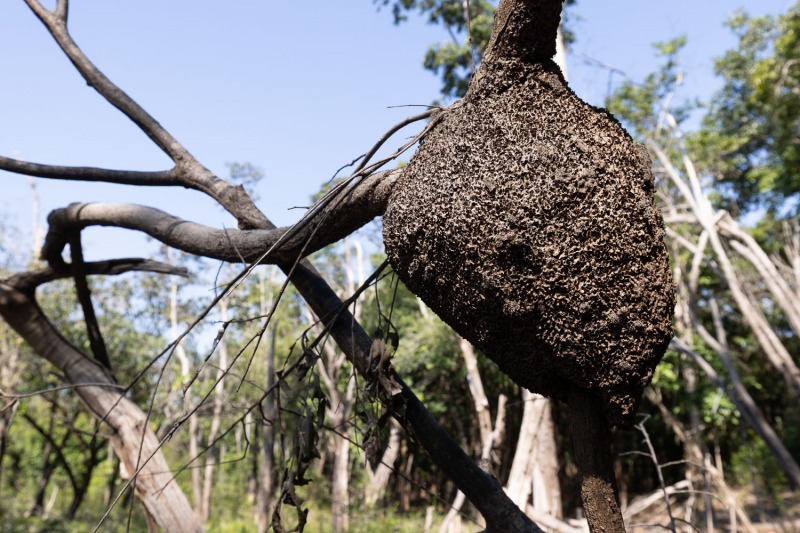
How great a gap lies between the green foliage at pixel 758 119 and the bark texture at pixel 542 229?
1147 centimetres

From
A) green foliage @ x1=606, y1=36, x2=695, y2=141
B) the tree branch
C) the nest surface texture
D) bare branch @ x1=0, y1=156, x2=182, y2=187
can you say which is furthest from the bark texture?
green foliage @ x1=606, y1=36, x2=695, y2=141

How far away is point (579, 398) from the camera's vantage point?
177 cm

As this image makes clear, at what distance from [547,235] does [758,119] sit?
16.1 meters

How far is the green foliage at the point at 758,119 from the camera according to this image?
1229 cm

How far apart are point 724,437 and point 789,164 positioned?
6.05 meters

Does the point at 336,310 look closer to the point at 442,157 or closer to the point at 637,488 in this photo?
the point at 442,157

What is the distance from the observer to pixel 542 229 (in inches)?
63.1

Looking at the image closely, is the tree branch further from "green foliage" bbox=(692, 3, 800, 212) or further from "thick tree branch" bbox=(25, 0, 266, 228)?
"green foliage" bbox=(692, 3, 800, 212)

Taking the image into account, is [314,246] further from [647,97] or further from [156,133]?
[647,97]

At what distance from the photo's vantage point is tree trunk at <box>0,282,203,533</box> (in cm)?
351

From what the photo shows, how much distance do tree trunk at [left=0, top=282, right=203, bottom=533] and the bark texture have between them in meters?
2.24

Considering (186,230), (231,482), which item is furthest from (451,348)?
(231,482)

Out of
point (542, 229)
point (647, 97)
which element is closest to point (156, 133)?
point (542, 229)

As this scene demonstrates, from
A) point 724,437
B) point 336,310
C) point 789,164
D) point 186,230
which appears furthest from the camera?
point 724,437
